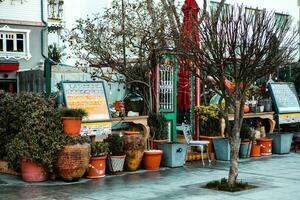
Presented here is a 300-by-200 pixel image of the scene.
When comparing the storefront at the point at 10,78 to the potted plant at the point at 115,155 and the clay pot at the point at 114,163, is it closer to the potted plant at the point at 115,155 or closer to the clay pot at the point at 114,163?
the potted plant at the point at 115,155

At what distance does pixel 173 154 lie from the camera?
13672 millimetres

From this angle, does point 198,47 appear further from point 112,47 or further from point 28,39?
point 28,39

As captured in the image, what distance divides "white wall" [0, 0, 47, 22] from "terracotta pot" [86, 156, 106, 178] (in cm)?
1370

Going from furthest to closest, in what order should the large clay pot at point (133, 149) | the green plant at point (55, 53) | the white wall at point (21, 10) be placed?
Result: the green plant at point (55, 53)
the white wall at point (21, 10)
the large clay pot at point (133, 149)

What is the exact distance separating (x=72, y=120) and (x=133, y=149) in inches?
74.1

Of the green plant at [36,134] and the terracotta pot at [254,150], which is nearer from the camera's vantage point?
the green plant at [36,134]

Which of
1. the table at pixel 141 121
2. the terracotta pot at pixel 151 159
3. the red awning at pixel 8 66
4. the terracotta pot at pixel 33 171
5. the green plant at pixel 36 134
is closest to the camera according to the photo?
the green plant at pixel 36 134

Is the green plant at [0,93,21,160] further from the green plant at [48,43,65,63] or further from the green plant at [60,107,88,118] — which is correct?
the green plant at [48,43,65,63]

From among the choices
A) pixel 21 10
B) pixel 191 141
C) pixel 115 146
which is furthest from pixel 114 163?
pixel 21 10

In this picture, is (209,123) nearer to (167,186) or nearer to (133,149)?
(133,149)

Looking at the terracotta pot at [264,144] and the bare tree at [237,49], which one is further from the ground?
the bare tree at [237,49]

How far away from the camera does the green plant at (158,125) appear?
14.5m

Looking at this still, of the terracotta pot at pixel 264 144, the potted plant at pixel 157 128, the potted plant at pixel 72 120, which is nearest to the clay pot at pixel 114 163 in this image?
the potted plant at pixel 72 120

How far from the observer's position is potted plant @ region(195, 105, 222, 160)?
50.4 ft
